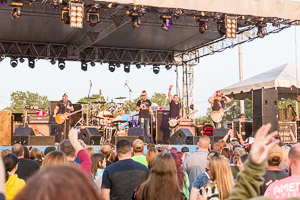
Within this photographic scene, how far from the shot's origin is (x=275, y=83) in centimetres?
1605

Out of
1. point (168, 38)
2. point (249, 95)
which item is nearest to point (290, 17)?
point (249, 95)

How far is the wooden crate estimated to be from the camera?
529 inches

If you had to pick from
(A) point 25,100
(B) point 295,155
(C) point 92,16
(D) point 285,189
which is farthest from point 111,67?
(A) point 25,100

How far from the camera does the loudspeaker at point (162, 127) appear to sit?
55.6 feet

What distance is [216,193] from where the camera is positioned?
3.60 metres

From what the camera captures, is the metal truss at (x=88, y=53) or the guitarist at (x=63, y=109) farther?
the metal truss at (x=88, y=53)

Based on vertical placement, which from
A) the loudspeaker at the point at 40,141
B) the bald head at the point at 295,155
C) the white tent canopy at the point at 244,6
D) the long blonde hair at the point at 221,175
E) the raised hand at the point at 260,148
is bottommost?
the loudspeaker at the point at 40,141

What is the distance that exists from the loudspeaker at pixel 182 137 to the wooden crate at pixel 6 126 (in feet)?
17.2

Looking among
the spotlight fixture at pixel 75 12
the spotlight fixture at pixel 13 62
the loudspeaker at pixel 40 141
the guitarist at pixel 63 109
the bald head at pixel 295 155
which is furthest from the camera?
the spotlight fixture at pixel 13 62

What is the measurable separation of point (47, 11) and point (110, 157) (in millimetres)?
11198

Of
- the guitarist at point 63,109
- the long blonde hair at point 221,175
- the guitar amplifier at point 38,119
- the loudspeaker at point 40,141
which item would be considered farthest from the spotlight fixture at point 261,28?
the long blonde hair at point 221,175

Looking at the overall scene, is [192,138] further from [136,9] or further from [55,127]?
[55,127]

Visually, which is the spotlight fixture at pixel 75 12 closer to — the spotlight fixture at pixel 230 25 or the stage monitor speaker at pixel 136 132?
the stage monitor speaker at pixel 136 132

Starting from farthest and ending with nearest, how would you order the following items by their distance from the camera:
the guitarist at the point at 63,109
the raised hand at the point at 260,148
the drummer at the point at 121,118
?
the drummer at the point at 121,118 → the guitarist at the point at 63,109 → the raised hand at the point at 260,148
